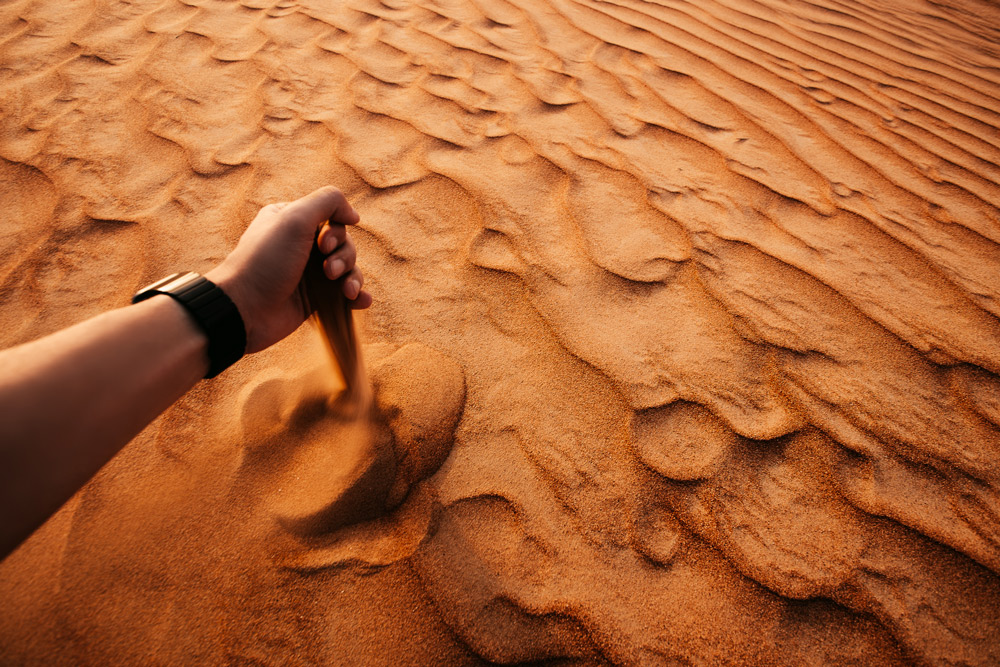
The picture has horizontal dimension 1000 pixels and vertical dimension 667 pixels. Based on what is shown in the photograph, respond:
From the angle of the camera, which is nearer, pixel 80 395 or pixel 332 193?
pixel 80 395

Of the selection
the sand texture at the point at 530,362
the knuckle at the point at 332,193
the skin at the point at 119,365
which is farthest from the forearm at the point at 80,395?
the knuckle at the point at 332,193

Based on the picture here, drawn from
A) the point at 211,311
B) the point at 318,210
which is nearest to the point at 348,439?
the point at 211,311

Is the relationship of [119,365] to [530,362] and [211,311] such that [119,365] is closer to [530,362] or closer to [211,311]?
[211,311]

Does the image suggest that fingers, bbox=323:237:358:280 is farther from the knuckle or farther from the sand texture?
the sand texture

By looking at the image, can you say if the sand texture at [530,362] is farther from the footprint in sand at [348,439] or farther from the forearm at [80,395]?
the forearm at [80,395]

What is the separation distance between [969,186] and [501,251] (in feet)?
6.03

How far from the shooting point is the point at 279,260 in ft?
3.37

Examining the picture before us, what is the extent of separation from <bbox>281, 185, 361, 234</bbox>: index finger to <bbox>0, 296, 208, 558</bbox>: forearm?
11.1 inches

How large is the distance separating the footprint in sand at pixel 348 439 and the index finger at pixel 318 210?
1.12 feet

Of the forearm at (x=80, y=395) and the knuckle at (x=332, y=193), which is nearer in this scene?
the forearm at (x=80, y=395)

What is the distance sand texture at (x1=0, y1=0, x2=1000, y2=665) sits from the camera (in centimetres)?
86

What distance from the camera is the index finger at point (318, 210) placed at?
3.36ft

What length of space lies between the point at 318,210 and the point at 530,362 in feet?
1.94

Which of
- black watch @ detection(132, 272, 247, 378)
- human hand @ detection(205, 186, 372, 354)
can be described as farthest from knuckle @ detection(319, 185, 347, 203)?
black watch @ detection(132, 272, 247, 378)
